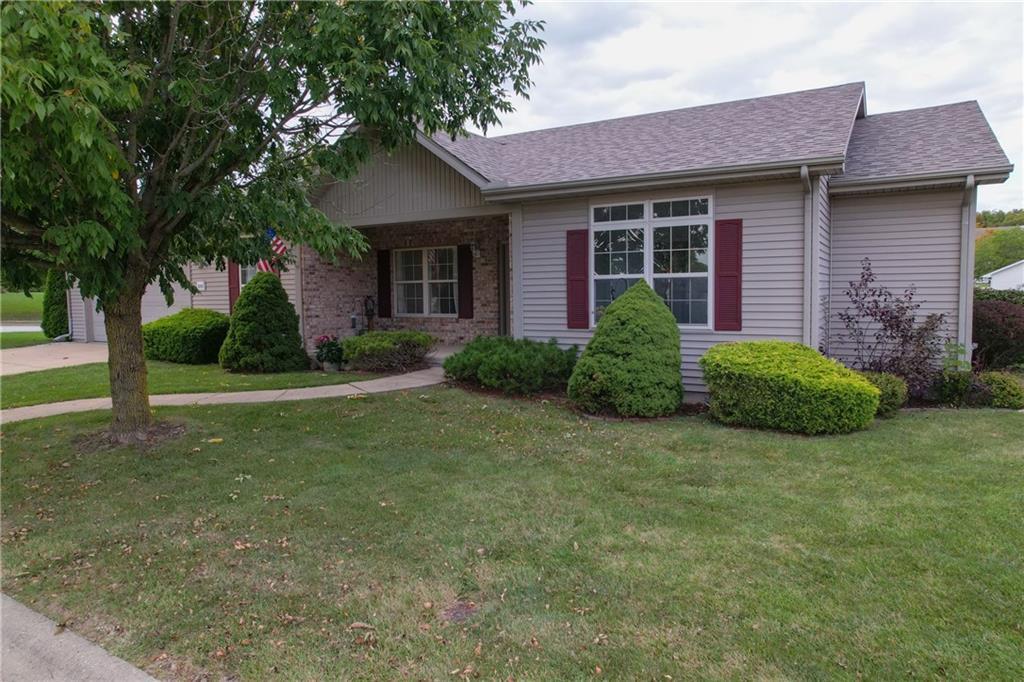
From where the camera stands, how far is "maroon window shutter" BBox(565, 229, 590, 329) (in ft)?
31.8

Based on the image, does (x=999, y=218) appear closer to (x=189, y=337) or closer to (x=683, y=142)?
(x=683, y=142)

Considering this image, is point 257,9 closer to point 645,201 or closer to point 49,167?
point 49,167

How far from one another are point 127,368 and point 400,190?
5998 mm

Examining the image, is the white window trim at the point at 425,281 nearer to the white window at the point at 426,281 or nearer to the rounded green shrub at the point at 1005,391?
the white window at the point at 426,281

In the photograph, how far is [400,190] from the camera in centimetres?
1145

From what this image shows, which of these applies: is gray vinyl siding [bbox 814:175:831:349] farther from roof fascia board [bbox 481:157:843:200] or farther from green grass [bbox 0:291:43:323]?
green grass [bbox 0:291:43:323]

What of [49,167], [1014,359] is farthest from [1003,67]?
[49,167]

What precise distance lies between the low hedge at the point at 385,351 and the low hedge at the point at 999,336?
8.93m

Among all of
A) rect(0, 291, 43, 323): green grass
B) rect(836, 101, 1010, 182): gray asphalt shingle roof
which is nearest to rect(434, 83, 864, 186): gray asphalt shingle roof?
rect(836, 101, 1010, 182): gray asphalt shingle roof

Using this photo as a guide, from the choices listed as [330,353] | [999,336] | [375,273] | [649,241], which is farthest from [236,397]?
[999,336]

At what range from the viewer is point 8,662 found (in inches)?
117

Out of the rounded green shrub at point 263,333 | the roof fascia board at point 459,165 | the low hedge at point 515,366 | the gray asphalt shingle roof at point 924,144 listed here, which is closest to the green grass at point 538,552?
the low hedge at point 515,366

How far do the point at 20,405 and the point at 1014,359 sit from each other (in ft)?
48.7

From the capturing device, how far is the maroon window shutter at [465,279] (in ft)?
44.0
